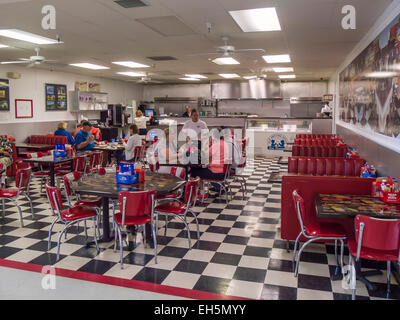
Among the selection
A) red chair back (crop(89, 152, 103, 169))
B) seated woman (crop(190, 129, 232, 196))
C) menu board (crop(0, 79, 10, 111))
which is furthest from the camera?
menu board (crop(0, 79, 10, 111))

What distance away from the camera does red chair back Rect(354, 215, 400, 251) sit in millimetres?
2545

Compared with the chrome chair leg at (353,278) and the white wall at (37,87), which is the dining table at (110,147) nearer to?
the white wall at (37,87)

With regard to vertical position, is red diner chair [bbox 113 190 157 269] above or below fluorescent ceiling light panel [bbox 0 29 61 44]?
below

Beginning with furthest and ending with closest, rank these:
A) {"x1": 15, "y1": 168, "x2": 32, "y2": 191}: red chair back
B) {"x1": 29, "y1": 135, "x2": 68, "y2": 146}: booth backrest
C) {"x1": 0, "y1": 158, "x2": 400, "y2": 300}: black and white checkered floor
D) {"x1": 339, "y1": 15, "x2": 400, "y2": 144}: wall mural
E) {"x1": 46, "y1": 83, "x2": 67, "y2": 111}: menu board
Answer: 1. {"x1": 46, "y1": 83, "x2": 67, "y2": 111}: menu board
2. {"x1": 29, "y1": 135, "x2": 68, "y2": 146}: booth backrest
3. {"x1": 15, "y1": 168, "x2": 32, "y2": 191}: red chair back
4. {"x1": 339, "y1": 15, "x2": 400, "y2": 144}: wall mural
5. {"x1": 0, "y1": 158, "x2": 400, "y2": 300}: black and white checkered floor

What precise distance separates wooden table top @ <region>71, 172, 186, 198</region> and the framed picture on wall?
593 centimetres

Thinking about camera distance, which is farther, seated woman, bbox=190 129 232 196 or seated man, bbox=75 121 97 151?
seated man, bbox=75 121 97 151

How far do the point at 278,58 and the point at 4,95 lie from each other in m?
6.30

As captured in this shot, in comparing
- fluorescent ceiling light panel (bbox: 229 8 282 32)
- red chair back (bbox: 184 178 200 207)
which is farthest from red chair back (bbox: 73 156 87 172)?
fluorescent ceiling light panel (bbox: 229 8 282 32)

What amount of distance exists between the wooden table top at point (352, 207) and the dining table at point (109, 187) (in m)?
1.44

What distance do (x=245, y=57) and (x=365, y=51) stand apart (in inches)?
104

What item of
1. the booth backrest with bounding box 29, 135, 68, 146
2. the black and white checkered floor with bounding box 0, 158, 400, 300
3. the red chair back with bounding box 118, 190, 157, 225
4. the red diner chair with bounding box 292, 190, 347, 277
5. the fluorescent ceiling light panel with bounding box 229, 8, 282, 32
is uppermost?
the fluorescent ceiling light panel with bounding box 229, 8, 282, 32

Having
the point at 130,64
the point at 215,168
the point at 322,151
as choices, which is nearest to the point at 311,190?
the point at 215,168

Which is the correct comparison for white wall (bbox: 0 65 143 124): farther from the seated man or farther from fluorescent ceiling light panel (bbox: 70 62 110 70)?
the seated man
